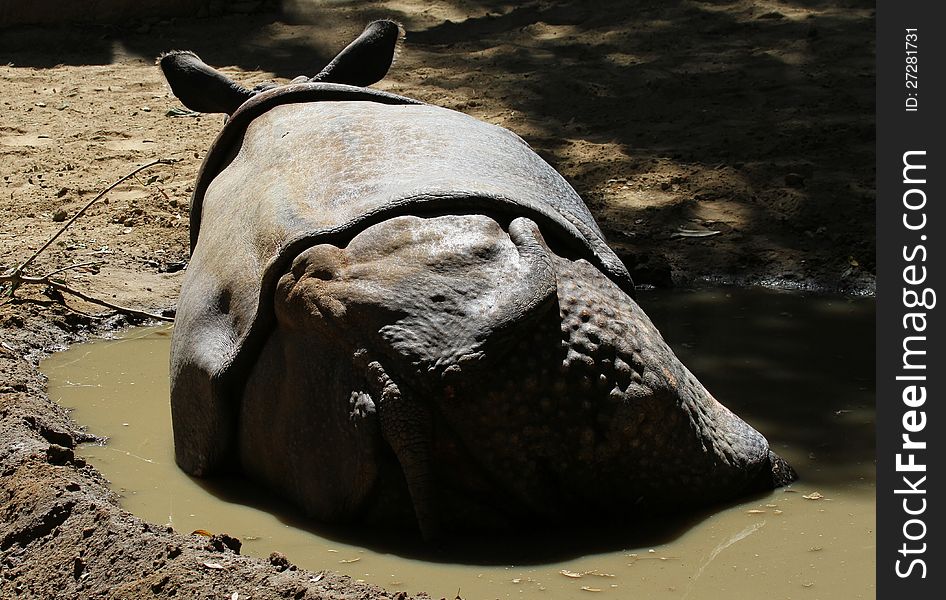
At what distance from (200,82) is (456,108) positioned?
11.2ft

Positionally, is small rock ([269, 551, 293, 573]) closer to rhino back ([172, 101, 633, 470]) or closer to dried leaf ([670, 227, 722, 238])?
rhino back ([172, 101, 633, 470])

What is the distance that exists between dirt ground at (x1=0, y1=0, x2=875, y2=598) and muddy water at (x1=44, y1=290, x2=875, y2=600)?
7.3 inches

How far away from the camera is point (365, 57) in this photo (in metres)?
4.64

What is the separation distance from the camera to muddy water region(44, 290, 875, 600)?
2.73 m

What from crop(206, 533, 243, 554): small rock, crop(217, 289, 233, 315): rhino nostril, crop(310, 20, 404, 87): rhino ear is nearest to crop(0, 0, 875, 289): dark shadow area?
crop(310, 20, 404, 87): rhino ear

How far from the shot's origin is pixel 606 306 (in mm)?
3062

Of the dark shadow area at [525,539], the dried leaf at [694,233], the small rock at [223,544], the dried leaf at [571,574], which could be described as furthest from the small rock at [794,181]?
the small rock at [223,544]

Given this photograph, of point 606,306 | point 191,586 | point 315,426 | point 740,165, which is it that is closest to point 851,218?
point 740,165

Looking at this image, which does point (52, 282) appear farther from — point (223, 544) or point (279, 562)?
point (279, 562)

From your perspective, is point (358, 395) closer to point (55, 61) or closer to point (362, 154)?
point (362, 154)

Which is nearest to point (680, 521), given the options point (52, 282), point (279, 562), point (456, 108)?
point (279, 562)

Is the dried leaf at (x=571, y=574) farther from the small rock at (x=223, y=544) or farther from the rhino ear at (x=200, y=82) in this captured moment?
the rhino ear at (x=200, y=82)

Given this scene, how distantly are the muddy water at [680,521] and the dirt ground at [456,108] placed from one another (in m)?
0.18

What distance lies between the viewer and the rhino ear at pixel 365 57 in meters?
4.61
